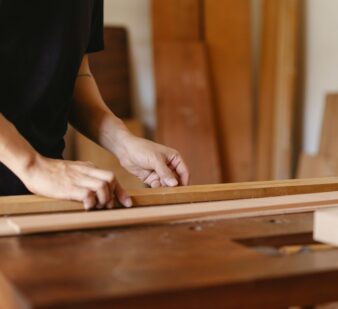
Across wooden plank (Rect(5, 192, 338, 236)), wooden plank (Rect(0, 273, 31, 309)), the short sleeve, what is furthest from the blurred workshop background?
wooden plank (Rect(0, 273, 31, 309))

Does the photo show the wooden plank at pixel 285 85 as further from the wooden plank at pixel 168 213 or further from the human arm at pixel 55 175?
the human arm at pixel 55 175

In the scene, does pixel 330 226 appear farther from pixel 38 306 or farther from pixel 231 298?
pixel 38 306

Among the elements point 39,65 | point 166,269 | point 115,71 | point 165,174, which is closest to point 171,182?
point 165,174

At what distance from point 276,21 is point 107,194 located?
2.82 meters

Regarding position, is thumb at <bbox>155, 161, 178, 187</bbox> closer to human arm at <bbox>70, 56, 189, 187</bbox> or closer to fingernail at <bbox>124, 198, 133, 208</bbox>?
human arm at <bbox>70, 56, 189, 187</bbox>

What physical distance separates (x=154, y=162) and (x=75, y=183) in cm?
35

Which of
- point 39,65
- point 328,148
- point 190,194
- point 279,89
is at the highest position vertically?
point 39,65

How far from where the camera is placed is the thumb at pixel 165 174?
1.43m

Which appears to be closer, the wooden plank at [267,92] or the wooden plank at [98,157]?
the wooden plank at [98,157]

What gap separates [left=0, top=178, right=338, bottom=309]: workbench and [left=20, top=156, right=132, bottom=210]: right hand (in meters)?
0.12

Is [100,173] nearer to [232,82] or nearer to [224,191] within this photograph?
[224,191]

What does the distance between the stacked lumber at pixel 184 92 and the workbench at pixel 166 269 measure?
269 cm

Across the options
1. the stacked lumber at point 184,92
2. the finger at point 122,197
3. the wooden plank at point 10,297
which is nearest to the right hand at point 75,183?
the finger at point 122,197

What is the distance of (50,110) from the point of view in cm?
145
